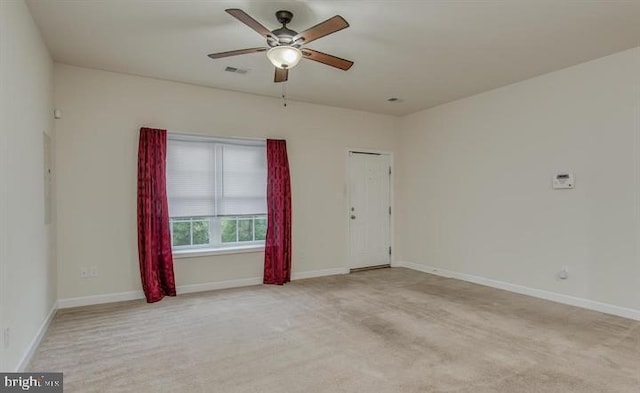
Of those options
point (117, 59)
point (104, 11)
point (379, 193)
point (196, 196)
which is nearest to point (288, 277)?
point (196, 196)

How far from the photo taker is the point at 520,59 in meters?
3.84

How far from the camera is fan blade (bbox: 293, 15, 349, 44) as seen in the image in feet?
7.85

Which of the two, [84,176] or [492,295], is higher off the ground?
[84,176]

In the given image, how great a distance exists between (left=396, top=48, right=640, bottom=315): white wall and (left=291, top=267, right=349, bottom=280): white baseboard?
135 centimetres

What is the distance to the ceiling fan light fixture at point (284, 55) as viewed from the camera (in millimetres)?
2836

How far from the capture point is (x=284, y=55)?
287 centimetres

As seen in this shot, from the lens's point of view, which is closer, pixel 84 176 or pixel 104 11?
pixel 104 11

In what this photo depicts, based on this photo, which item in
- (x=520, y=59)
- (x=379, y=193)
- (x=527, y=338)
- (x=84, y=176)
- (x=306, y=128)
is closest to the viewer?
(x=527, y=338)

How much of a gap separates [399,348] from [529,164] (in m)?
3.03

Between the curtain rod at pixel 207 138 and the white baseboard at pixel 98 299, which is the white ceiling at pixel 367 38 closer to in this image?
the curtain rod at pixel 207 138

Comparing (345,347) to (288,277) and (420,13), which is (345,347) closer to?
(288,277)

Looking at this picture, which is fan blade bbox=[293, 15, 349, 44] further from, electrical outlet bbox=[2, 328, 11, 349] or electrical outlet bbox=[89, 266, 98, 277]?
electrical outlet bbox=[89, 266, 98, 277]

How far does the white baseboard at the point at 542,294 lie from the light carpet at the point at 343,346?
5.2 inches

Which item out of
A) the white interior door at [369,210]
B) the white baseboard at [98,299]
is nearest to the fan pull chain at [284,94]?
the white interior door at [369,210]
